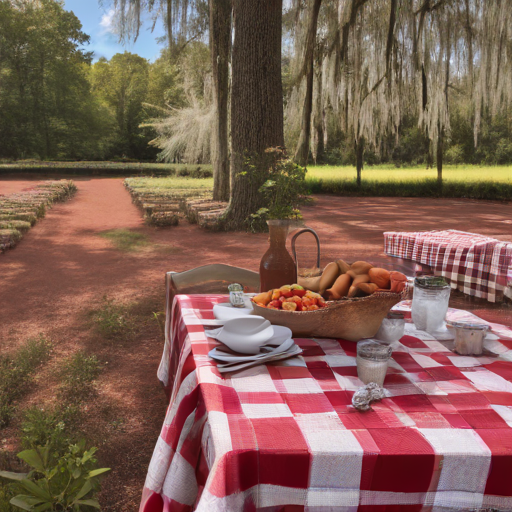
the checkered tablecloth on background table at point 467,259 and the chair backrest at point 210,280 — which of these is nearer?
the chair backrest at point 210,280

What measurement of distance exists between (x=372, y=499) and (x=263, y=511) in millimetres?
210

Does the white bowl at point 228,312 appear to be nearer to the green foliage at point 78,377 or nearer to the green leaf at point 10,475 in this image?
the green leaf at point 10,475

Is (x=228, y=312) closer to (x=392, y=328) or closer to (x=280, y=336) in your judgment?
(x=280, y=336)

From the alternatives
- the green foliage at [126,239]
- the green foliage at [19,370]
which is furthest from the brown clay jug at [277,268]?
the green foliage at [126,239]

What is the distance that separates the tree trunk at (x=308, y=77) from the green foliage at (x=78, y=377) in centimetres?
587

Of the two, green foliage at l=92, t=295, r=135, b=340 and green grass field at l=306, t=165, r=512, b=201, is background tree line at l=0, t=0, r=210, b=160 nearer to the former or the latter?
green grass field at l=306, t=165, r=512, b=201

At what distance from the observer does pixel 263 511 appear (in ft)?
3.35

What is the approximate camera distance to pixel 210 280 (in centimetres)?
275

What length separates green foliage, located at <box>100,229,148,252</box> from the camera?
764cm

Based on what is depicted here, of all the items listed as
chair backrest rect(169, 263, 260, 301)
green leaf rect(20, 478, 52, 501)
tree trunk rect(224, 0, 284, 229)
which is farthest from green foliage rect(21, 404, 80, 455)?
tree trunk rect(224, 0, 284, 229)

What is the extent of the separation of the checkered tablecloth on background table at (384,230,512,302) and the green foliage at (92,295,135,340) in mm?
2745

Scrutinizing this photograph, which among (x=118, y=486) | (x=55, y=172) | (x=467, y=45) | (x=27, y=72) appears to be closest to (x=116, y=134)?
(x=27, y=72)

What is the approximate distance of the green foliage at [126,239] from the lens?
7643mm

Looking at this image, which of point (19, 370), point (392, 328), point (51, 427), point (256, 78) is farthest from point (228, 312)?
point (256, 78)
